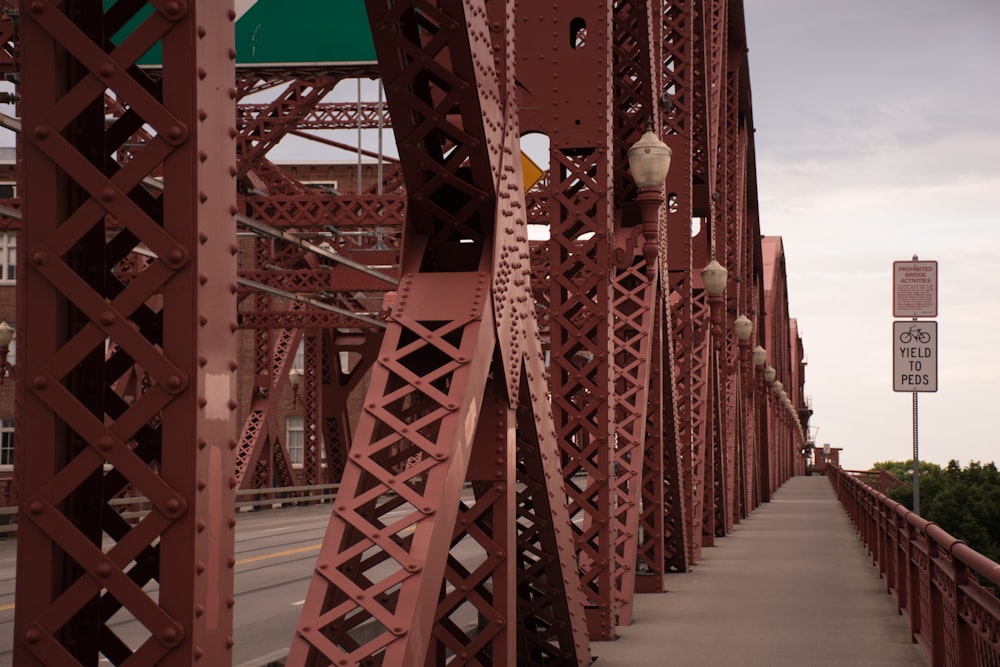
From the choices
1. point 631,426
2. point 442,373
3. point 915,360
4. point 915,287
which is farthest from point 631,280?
point 442,373

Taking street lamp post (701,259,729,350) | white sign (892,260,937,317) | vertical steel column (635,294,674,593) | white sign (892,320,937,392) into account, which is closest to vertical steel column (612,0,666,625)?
vertical steel column (635,294,674,593)

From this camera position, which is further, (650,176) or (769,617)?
(769,617)

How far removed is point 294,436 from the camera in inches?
2601

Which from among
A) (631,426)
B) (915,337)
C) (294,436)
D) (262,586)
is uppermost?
(915,337)

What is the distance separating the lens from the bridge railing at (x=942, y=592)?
7289 millimetres

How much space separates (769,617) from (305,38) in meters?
11.0

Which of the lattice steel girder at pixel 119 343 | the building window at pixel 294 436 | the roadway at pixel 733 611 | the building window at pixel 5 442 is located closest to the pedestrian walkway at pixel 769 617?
the roadway at pixel 733 611

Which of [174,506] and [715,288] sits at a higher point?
[715,288]

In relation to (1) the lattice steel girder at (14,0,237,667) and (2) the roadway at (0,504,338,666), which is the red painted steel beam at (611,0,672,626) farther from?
(1) the lattice steel girder at (14,0,237,667)

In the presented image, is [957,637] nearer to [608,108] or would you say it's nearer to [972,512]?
[608,108]

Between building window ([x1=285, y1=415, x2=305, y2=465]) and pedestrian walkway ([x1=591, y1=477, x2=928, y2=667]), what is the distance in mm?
44609

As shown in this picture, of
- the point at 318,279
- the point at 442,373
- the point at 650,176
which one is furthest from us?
the point at 318,279

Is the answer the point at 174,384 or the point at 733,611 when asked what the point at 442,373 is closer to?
the point at 174,384

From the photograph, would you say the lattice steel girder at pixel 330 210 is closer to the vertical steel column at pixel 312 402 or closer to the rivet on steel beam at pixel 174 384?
the vertical steel column at pixel 312 402
